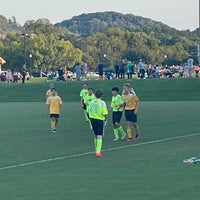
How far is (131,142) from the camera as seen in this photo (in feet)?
69.1

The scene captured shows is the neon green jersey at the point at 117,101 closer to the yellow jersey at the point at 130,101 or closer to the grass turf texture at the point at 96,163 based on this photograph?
the yellow jersey at the point at 130,101

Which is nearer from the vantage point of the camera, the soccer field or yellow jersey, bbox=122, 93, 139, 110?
the soccer field

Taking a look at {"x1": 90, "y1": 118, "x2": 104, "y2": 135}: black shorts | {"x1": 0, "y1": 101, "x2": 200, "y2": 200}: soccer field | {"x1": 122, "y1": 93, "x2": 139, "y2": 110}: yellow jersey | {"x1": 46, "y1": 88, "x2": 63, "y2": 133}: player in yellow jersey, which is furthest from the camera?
{"x1": 46, "y1": 88, "x2": 63, "y2": 133}: player in yellow jersey

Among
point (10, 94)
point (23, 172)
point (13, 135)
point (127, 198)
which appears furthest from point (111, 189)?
point (10, 94)

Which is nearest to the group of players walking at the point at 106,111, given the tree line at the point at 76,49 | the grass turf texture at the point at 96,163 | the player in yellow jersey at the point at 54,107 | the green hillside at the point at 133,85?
the player in yellow jersey at the point at 54,107

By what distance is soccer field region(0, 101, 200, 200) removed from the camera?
1219 centimetres

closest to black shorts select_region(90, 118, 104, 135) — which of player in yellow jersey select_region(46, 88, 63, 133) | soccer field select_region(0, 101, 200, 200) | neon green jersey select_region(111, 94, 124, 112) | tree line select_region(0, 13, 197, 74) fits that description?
soccer field select_region(0, 101, 200, 200)

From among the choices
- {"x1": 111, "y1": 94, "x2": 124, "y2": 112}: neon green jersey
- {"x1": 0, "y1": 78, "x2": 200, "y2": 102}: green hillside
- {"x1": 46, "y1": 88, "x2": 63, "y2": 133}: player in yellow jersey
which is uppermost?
{"x1": 111, "y1": 94, "x2": 124, "y2": 112}: neon green jersey

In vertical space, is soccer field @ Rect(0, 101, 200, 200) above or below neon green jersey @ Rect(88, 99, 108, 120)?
below

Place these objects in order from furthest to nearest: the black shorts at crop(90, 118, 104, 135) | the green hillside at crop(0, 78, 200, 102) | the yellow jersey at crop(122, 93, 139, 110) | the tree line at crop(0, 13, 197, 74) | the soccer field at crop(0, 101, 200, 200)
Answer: the tree line at crop(0, 13, 197, 74), the green hillside at crop(0, 78, 200, 102), the yellow jersey at crop(122, 93, 139, 110), the black shorts at crop(90, 118, 104, 135), the soccer field at crop(0, 101, 200, 200)

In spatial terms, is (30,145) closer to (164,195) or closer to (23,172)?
(23,172)

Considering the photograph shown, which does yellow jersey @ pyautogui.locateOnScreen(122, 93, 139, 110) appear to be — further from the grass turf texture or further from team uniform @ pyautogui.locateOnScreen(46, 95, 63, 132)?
team uniform @ pyautogui.locateOnScreen(46, 95, 63, 132)

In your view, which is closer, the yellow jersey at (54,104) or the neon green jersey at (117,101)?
the neon green jersey at (117,101)

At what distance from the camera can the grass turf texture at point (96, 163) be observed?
40.1 ft
